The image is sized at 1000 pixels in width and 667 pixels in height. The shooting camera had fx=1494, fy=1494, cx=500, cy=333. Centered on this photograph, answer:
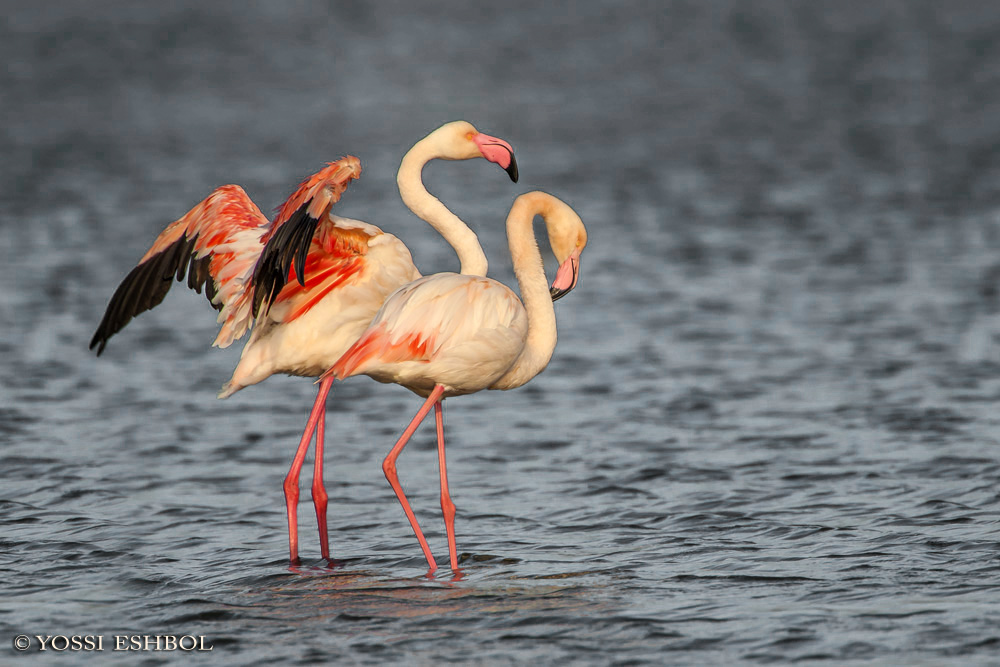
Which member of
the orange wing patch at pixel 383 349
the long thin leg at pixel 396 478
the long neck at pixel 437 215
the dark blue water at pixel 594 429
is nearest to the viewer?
the dark blue water at pixel 594 429

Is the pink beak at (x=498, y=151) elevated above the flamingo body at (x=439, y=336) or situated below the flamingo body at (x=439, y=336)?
above

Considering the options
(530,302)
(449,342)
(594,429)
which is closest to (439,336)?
(449,342)

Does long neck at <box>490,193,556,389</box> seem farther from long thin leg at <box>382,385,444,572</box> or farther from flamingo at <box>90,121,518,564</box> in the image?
long thin leg at <box>382,385,444,572</box>

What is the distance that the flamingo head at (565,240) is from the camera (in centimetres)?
731

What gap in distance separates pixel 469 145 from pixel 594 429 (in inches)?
113

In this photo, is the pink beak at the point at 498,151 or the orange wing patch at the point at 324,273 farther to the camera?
the pink beak at the point at 498,151

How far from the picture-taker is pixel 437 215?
730 centimetres

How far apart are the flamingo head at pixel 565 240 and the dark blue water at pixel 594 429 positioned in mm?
1250

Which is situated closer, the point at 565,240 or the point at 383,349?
the point at 383,349

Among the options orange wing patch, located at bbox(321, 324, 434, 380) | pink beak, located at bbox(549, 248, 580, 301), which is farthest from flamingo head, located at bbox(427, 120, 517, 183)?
orange wing patch, located at bbox(321, 324, 434, 380)

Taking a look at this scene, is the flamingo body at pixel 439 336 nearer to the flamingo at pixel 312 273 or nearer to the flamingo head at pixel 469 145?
the flamingo at pixel 312 273

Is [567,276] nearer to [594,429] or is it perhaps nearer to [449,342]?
[449,342]

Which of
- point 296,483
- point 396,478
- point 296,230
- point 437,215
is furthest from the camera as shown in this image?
point 437,215

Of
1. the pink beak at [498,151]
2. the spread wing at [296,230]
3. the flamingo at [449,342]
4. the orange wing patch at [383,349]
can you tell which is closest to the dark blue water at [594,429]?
the flamingo at [449,342]
